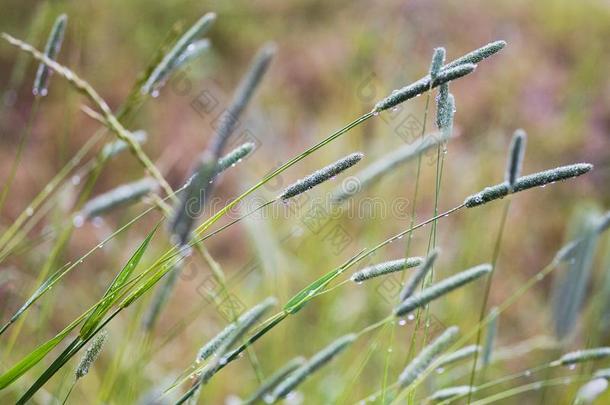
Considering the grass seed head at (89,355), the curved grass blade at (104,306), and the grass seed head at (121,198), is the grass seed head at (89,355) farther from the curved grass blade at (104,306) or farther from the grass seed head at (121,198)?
the grass seed head at (121,198)

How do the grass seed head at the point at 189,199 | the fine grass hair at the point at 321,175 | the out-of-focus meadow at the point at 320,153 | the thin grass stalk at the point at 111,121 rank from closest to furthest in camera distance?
the grass seed head at the point at 189,199, the fine grass hair at the point at 321,175, the thin grass stalk at the point at 111,121, the out-of-focus meadow at the point at 320,153

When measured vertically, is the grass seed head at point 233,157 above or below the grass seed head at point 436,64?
above

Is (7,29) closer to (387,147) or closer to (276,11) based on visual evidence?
(276,11)

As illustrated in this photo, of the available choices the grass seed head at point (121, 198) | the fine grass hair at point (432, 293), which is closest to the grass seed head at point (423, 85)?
the fine grass hair at point (432, 293)

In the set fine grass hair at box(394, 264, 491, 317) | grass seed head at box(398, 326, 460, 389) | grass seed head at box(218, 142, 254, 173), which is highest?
grass seed head at box(218, 142, 254, 173)

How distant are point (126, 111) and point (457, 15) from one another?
2097 mm

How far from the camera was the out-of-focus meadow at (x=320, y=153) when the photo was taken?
103 centimetres

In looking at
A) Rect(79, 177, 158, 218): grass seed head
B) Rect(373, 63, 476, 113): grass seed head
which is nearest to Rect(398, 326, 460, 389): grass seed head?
Rect(373, 63, 476, 113): grass seed head

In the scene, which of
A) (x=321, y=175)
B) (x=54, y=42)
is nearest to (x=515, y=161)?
(x=321, y=175)

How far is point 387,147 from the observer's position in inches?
47.7

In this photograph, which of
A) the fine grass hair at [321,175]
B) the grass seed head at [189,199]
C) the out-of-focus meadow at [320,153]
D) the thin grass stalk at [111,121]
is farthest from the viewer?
the out-of-focus meadow at [320,153]

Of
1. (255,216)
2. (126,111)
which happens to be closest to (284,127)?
(255,216)

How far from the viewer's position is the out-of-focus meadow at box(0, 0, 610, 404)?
103 cm

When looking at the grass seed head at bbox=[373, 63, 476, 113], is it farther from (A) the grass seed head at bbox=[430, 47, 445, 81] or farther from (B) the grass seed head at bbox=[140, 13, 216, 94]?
(B) the grass seed head at bbox=[140, 13, 216, 94]
